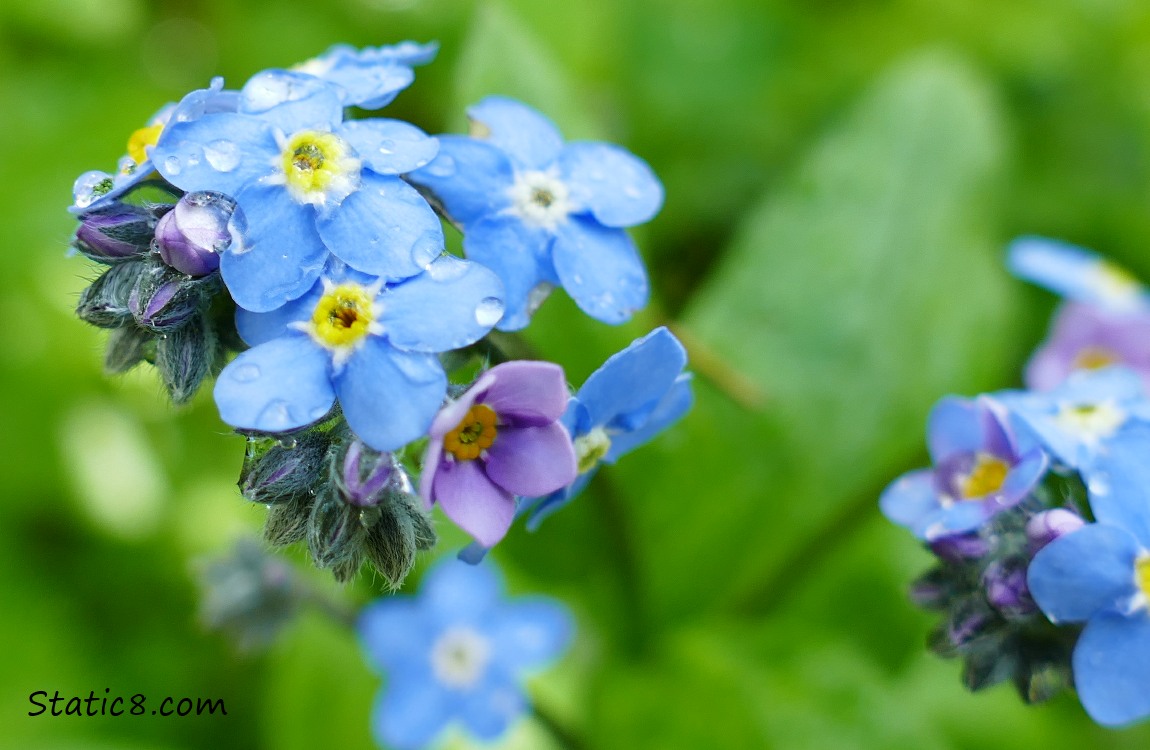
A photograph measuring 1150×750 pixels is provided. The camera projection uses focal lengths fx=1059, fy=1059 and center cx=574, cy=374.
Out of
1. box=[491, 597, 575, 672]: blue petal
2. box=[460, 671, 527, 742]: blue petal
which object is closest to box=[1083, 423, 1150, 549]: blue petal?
box=[460, 671, 527, 742]: blue petal

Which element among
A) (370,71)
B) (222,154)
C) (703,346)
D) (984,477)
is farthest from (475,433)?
(703,346)

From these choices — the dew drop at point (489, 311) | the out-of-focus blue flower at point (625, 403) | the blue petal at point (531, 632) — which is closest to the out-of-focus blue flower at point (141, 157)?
the dew drop at point (489, 311)

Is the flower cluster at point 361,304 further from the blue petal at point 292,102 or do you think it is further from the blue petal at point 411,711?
the blue petal at point 411,711

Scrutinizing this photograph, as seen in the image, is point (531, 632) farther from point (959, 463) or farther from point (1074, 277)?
point (1074, 277)

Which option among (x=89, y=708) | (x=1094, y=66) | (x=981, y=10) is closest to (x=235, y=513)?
(x=89, y=708)

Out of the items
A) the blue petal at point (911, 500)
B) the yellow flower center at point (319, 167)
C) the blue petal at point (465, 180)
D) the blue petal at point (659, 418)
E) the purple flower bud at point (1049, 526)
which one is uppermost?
the yellow flower center at point (319, 167)

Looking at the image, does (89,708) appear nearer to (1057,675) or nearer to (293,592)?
(293,592)

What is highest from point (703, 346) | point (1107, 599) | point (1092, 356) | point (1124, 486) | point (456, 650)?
point (1124, 486)
